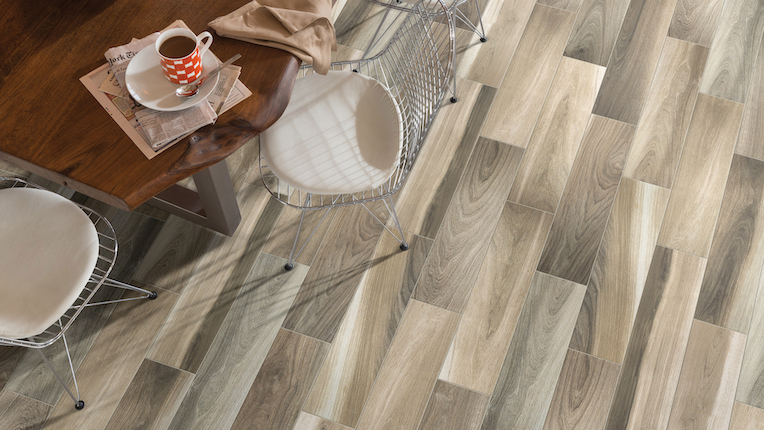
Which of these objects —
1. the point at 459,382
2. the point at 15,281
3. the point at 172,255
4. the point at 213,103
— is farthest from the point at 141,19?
the point at 459,382

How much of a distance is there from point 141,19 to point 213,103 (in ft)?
1.10

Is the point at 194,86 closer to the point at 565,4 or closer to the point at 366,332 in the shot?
the point at 366,332

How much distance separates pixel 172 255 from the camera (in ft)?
6.81

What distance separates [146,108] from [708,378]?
189 centimetres

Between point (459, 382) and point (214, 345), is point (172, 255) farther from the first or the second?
point (459, 382)

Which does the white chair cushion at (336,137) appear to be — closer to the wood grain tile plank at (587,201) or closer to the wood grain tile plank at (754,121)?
the wood grain tile plank at (587,201)

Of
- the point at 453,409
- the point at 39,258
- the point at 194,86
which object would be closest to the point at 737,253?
the point at 453,409

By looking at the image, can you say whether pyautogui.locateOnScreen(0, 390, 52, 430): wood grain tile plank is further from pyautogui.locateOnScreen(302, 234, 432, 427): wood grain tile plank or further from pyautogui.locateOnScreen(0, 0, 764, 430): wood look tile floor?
pyautogui.locateOnScreen(302, 234, 432, 427): wood grain tile plank

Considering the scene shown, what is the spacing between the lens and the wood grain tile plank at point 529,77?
92.5 inches

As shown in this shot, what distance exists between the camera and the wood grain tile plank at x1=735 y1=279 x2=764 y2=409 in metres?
1.93

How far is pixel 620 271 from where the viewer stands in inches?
82.9

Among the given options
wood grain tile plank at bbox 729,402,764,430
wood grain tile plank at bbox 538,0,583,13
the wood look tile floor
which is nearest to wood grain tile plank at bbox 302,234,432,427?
the wood look tile floor

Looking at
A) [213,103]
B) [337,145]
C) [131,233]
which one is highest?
[213,103]

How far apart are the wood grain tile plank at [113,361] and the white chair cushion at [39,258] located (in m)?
0.47
